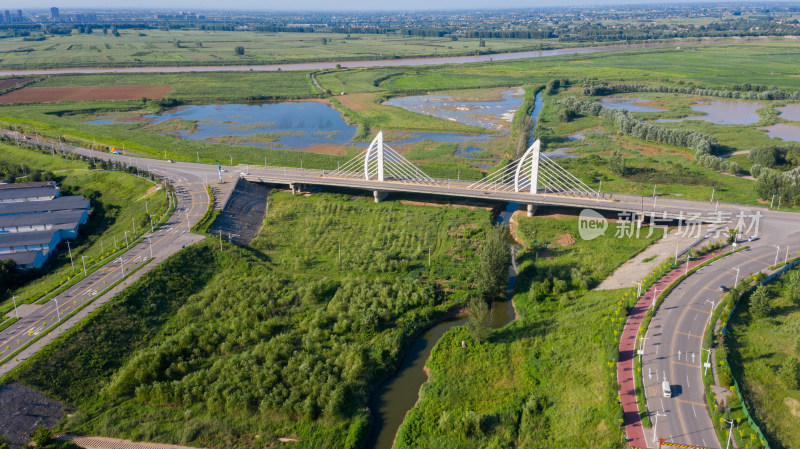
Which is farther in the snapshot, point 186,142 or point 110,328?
point 186,142

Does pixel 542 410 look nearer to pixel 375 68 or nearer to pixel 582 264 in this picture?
pixel 582 264

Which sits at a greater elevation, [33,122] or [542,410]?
[33,122]

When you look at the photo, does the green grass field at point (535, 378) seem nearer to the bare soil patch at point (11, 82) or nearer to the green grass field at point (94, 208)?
the green grass field at point (94, 208)

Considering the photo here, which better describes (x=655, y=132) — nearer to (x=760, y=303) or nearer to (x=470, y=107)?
(x=470, y=107)

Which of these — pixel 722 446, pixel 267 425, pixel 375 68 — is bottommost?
pixel 267 425

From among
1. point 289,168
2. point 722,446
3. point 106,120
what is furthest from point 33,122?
point 722,446

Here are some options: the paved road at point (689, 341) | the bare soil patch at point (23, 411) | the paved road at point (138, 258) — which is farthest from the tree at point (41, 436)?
the paved road at point (689, 341)
